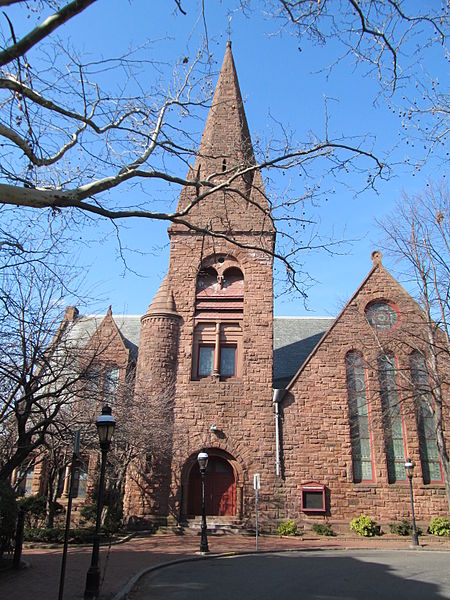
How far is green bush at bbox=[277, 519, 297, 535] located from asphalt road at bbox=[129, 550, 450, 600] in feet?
16.1

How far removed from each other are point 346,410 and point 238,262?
8.56 meters

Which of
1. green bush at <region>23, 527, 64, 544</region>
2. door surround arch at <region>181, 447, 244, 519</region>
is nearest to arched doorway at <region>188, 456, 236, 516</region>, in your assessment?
door surround arch at <region>181, 447, 244, 519</region>

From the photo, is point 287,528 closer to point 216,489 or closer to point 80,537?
point 216,489

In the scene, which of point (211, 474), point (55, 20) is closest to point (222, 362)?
point (211, 474)

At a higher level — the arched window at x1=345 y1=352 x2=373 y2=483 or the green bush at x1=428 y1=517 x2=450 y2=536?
the arched window at x1=345 y1=352 x2=373 y2=483

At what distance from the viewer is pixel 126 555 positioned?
586 inches

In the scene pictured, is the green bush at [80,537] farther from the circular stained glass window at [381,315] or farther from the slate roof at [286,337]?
the circular stained glass window at [381,315]

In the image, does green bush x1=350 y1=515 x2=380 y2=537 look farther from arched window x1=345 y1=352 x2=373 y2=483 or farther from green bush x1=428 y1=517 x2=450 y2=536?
green bush x1=428 y1=517 x2=450 y2=536

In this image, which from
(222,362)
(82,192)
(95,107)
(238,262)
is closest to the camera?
(82,192)

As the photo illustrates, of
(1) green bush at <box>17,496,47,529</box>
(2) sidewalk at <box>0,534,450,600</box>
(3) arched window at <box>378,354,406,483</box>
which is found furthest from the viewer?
(3) arched window at <box>378,354,406,483</box>

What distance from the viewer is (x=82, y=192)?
7.38 m

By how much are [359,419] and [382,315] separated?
5.20 meters

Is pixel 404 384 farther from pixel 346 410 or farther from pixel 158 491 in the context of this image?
pixel 158 491

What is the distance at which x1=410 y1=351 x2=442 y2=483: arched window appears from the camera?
21500mm
